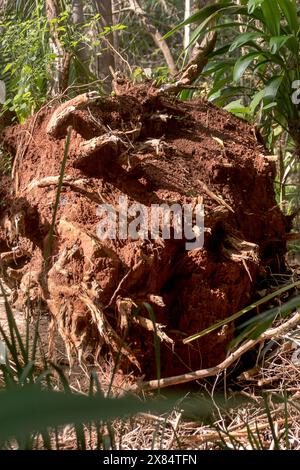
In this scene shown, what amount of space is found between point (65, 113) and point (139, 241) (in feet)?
1.80

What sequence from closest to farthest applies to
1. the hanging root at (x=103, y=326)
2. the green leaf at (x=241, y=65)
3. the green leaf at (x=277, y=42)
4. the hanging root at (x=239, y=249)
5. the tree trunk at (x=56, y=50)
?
the hanging root at (x=103, y=326)
the hanging root at (x=239, y=249)
the green leaf at (x=277, y=42)
the green leaf at (x=241, y=65)
the tree trunk at (x=56, y=50)

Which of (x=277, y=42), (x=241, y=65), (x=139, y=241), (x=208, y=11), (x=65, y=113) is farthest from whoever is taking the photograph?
(x=208, y=11)

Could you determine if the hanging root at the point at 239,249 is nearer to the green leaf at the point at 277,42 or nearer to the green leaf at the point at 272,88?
the green leaf at the point at 272,88

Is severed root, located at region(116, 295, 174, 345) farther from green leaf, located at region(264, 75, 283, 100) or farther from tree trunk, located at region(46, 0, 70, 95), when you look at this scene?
tree trunk, located at region(46, 0, 70, 95)

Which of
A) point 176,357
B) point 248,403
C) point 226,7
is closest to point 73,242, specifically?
point 176,357

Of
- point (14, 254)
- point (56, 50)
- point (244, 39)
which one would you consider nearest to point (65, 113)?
point (14, 254)

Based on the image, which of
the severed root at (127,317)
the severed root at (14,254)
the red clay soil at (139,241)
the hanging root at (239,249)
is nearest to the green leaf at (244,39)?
the red clay soil at (139,241)

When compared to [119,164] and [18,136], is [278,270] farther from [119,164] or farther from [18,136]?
[18,136]

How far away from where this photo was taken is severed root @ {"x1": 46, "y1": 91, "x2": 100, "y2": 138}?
96.3 inches

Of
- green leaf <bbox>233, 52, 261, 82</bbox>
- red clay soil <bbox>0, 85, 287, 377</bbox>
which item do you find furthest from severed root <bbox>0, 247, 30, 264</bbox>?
green leaf <bbox>233, 52, 261, 82</bbox>

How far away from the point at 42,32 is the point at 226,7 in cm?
107

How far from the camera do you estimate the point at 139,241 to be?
228 cm

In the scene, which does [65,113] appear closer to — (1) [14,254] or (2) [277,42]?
(1) [14,254]

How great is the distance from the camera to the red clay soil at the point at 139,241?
2.22 m
